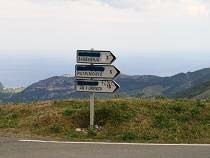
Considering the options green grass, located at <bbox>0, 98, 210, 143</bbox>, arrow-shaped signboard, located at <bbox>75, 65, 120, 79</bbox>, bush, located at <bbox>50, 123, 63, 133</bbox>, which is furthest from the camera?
arrow-shaped signboard, located at <bbox>75, 65, 120, 79</bbox>

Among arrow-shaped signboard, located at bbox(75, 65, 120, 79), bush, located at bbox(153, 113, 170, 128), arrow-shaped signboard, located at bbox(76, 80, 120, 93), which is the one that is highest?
arrow-shaped signboard, located at bbox(75, 65, 120, 79)

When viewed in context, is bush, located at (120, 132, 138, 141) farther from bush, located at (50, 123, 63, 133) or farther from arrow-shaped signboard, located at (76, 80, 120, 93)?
bush, located at (50, 123, 63, 133)

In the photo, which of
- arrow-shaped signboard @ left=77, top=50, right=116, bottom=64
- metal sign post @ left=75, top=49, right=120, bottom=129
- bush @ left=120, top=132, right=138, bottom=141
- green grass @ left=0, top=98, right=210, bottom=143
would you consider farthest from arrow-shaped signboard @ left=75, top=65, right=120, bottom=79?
bush @ left=120, top=132, right=138, bottom=141

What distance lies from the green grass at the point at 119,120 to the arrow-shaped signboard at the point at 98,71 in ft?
3.69

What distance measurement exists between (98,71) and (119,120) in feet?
4.54

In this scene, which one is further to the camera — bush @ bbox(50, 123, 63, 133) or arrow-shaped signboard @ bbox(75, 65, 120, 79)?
arrow-shaped signboard @ bbox(75, 65, 120, 79)

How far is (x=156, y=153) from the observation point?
33.5 ft

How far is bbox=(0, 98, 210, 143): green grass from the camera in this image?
493 inches

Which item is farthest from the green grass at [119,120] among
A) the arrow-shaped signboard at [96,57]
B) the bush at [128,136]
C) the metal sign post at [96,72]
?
the arrow-shaped signboard at [96,57]

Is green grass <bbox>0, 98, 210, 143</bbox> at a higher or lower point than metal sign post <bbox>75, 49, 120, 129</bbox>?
lower

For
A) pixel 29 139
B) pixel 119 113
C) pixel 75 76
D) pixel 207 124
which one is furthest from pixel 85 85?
pixel 207 124

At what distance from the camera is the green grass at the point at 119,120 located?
12.5 meters

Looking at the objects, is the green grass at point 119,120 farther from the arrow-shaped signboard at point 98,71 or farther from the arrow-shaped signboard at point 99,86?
the arrow-shaped signboard at point 98,71

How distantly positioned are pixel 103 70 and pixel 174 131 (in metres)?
2.37
